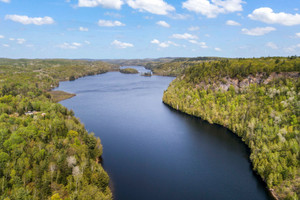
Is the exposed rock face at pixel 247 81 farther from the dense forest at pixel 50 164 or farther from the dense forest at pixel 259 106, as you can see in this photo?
the dense forest at pixel 50 164

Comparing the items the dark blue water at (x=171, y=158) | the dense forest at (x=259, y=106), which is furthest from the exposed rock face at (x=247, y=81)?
the dark blue water at (x=171, y=158)

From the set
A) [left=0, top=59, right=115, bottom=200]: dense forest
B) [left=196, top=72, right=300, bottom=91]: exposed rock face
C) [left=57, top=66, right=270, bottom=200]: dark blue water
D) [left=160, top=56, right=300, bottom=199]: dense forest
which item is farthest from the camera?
[left=196, top=72, right=300, bottom=91]: exposed rock face

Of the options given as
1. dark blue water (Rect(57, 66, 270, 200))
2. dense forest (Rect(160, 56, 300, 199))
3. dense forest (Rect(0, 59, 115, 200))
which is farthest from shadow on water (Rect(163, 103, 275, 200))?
dense forest (Rect(0, 59, 115, 200))

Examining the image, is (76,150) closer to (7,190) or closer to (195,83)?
(7,190)

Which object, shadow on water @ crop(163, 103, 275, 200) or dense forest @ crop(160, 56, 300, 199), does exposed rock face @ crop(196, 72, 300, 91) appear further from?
shadow on water @ crop(163, 103, 275, 200)

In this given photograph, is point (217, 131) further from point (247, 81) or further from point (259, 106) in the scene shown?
point (247, 81)

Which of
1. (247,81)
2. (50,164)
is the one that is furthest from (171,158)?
(247,81)
